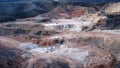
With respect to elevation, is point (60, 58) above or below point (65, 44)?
above

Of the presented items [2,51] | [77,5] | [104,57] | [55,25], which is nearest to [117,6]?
[77,5]

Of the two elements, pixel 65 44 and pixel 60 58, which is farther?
pixel 65 44

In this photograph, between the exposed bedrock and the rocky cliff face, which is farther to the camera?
the rocky cliff face

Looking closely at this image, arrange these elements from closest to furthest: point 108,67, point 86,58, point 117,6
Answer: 1. point 108,67
2. point 86,58
3. point 117,6

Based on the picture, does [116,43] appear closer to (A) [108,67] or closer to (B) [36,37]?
(A) [108,67]

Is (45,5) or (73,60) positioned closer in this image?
(73,60)

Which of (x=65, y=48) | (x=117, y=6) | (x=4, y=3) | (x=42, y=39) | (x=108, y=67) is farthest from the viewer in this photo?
(x=4, y=3)

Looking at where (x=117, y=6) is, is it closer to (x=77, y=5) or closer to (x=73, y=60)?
(x=77, y=5)

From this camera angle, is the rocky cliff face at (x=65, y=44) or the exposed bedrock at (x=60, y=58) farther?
the rocky cliff face at (x=65, y=44)

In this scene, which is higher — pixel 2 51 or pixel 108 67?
pixel 2 51
